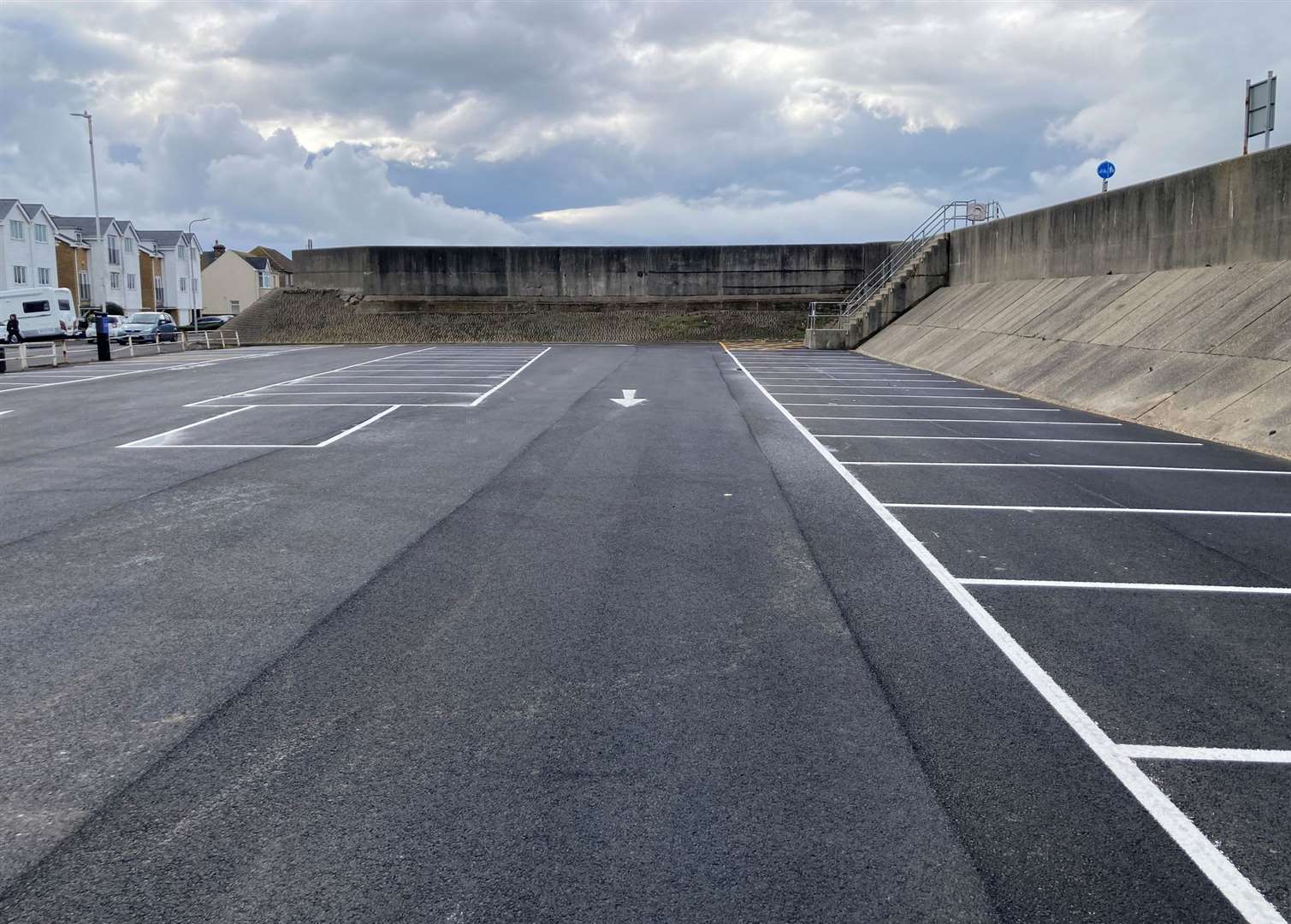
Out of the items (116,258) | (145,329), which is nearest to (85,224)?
(116,258)

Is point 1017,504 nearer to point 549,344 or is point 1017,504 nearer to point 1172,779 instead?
point 1172,779

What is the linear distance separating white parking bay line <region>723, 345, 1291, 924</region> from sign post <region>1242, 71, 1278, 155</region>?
16274 millimetres

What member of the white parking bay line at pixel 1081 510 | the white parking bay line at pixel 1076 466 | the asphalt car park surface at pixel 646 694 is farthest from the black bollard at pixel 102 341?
the white parking bay line at pixel 1081 510

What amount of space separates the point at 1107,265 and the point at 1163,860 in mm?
22765

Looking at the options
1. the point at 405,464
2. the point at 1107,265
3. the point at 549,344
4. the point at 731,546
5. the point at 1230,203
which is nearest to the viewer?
the point at 731,546

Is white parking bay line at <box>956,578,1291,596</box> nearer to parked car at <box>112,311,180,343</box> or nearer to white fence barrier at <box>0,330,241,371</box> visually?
white fence barrier at <box>0,330,241,371</box>

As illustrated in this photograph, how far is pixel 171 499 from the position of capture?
9695 mm

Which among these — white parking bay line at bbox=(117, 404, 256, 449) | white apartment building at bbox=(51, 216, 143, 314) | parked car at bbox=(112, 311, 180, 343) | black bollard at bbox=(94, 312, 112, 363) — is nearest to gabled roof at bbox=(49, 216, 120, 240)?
white apartment building at bbox=(51, 216, 143, 314)

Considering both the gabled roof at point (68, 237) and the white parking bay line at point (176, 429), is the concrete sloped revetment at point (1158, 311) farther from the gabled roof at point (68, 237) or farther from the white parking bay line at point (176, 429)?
the gabled roof at point (68, 237)

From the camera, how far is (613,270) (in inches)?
1900

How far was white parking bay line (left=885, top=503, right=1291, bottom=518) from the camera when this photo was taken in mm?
9023

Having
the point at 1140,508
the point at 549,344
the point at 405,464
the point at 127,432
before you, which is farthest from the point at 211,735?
the point at 549,344

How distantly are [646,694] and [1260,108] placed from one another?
20.0 m

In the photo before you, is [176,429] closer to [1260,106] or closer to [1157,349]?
[1157,349]
